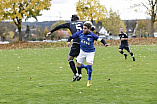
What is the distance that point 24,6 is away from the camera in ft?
141

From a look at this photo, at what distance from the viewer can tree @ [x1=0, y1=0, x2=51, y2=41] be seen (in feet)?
137

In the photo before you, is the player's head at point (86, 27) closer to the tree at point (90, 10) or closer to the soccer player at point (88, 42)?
the soccer player at point (88, 42)

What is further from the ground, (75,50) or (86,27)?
(86,27)

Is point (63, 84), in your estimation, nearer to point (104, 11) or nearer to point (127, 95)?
point (127, 95)

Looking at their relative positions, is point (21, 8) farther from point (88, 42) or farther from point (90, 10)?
point (88, 42)

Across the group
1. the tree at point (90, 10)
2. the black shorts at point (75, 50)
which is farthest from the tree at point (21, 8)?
the black shorts at point (75, 50)

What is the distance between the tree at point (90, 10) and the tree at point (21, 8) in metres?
8.84

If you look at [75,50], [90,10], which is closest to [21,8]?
[90,10]

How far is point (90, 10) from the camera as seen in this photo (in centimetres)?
5156

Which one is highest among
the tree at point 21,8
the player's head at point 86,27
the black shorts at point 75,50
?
the tree at point 21,8

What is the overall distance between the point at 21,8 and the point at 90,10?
12804 millimetres

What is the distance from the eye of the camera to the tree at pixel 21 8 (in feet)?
137

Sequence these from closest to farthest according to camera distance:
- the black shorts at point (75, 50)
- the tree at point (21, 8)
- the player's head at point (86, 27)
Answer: the player's head at point (86, 27), the black shorts at point (75, 50), the tree at point (21, 8)

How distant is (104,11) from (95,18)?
1829 millimetres
